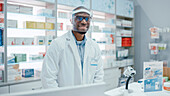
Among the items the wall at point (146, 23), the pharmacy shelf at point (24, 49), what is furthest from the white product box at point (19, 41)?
the wall at point (146, 23)

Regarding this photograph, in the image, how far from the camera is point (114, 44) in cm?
521

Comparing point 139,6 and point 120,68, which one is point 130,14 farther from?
point 120,68

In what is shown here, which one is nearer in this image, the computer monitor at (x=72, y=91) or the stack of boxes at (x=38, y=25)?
the computer monitor at (x=72, y=91)

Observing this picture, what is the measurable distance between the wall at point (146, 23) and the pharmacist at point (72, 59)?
4069 millimetres

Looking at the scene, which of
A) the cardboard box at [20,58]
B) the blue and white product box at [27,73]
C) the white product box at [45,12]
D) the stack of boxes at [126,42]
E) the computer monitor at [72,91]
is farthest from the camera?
the stack of boxes at [126,42]

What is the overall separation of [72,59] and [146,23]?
4522mm

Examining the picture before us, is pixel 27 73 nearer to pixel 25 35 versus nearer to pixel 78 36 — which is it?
pixel 25 35

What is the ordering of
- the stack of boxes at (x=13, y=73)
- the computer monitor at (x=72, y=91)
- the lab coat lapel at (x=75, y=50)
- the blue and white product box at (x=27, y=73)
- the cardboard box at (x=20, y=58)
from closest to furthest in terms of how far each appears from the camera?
the computer monitor at (x=72, y=91)
the lab coat lapel at (x=75, y=50)
the stack of boxes at (x=13, y=73)
the cardboard box at (x=20, y=58)
the blue and white product box at (x=27, y=73)

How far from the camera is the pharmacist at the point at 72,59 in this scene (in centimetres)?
198

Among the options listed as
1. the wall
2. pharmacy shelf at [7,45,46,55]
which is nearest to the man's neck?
pharmacy shelf at [7,45,46,55]

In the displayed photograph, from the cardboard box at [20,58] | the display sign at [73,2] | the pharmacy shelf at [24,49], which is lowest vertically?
the cardboard box at [20,58]

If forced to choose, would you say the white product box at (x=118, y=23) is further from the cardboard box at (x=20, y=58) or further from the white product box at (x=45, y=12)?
the cardboard box at (x=20, y=58)

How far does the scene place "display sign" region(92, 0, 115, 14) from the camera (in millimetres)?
4645

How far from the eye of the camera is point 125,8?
5621 millimetres
